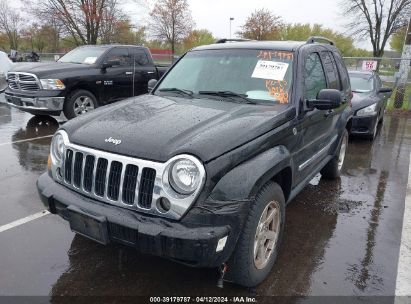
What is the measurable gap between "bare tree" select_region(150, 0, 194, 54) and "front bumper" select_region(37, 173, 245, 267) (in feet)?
116

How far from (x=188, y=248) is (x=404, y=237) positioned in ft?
8.90

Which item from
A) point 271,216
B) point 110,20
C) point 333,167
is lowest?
point 333,167

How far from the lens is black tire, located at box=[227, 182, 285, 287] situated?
2705 mm

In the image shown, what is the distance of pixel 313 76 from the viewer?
4.22 meters

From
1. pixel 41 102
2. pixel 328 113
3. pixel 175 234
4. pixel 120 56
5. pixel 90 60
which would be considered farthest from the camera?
pixel 120 56

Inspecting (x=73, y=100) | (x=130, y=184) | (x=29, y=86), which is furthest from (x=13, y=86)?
(x=130, y=184)

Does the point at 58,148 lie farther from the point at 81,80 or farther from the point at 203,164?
the point at 81,80

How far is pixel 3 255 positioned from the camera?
3.38m

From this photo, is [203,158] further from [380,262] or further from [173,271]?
[380,262]

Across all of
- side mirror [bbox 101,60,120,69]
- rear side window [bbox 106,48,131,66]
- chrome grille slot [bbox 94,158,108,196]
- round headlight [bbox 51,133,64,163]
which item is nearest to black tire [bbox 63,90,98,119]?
side mirror [bbox 101,60,120,69]

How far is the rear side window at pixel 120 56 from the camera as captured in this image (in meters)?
9.62

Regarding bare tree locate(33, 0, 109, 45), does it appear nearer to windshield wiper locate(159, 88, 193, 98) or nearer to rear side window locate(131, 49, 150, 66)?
rear side window locate(131, 49, 150, 66)

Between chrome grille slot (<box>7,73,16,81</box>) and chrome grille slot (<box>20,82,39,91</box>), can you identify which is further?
chrome grille slot (<box>7,73,16,81</box>)

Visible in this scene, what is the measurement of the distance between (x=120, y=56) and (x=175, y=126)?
24.6 ft
